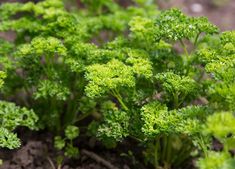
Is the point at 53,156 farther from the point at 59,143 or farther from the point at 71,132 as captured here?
the point at 71,132

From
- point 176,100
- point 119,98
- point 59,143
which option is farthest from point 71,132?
point 176,100

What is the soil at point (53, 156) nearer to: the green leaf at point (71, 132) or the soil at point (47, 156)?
the soil at point (47, 156)

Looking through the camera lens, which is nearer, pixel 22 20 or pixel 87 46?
pixel 87 46

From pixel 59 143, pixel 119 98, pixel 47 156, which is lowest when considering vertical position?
pixel 47 156

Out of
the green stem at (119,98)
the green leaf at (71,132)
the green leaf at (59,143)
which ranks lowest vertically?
the green leaf at (59,143)

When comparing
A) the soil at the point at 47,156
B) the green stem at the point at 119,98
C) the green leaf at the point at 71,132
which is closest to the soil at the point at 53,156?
the soil at the point at 47,156

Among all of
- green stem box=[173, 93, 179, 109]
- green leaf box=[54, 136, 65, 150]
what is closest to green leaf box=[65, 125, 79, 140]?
green leaf box=[54, 136, 65, 150]

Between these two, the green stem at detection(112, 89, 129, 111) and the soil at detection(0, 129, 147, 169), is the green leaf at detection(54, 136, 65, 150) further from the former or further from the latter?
the green stem at detection(112, 89, 129, 111)

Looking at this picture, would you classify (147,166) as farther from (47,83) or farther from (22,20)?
(22,20)

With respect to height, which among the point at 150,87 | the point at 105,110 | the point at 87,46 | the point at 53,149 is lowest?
the point at 53,149

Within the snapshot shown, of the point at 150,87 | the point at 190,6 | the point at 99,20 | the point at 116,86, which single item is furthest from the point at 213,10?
the point at 116,86

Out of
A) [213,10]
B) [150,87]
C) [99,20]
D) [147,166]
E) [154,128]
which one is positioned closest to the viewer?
[154,128]
